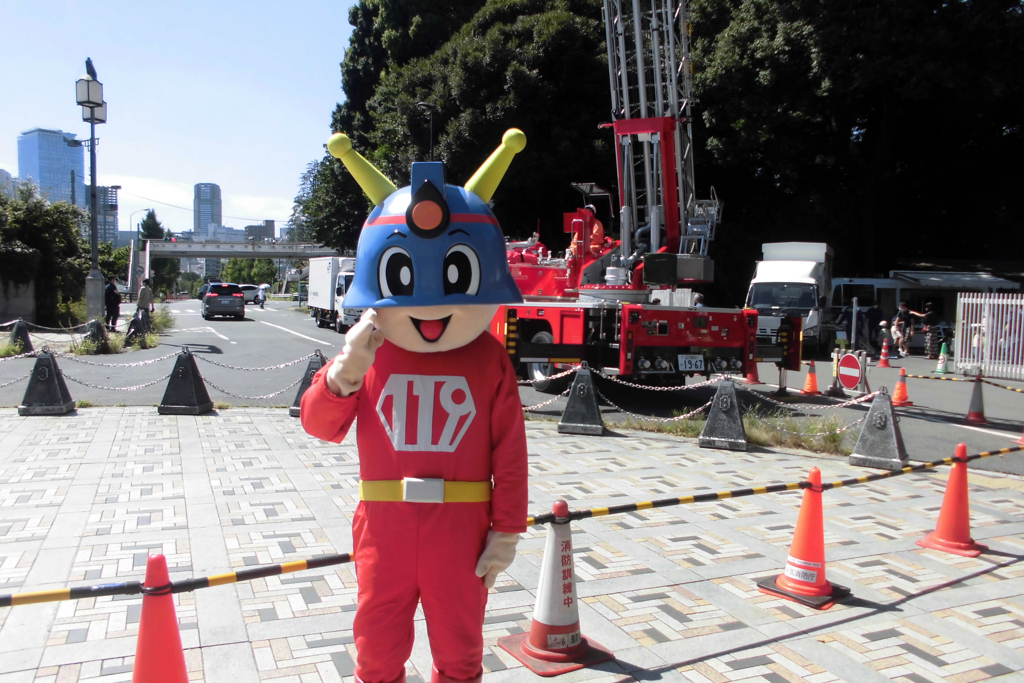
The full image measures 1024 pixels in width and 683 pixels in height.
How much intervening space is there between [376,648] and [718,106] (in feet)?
88.4

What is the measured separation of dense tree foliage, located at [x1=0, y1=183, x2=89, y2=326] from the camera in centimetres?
2425

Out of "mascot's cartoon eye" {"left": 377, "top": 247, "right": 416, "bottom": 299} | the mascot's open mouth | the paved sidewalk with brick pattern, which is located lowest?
the paved sidewalk with brick pattern

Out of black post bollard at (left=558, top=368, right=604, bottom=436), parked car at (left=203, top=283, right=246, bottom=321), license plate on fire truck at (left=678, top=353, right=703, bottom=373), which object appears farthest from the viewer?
parked car at (left=203, top=283, right=246, bottom=321)

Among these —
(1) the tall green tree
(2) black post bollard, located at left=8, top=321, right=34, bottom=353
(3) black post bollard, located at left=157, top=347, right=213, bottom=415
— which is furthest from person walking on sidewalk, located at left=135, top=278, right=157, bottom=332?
(1) the tall green tree

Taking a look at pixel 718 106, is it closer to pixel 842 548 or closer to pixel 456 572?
pixel 842 548

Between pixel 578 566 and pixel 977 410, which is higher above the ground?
pixel 977 410

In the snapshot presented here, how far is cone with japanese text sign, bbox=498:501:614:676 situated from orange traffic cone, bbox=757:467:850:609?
4.89 feet

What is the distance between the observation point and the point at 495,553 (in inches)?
109

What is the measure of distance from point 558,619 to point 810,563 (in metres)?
1.80

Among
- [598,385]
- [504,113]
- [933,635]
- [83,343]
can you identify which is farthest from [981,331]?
[83,343]

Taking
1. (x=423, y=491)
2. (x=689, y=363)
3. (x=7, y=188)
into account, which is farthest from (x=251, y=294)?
(x=423, y=491)

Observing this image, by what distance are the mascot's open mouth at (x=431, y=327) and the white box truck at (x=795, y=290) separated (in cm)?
1963

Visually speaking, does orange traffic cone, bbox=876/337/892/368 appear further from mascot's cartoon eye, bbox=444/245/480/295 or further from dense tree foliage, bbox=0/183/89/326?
dense tree foliage, bbox=0/183/89/326

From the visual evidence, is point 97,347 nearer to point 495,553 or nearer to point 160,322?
point 160,322
